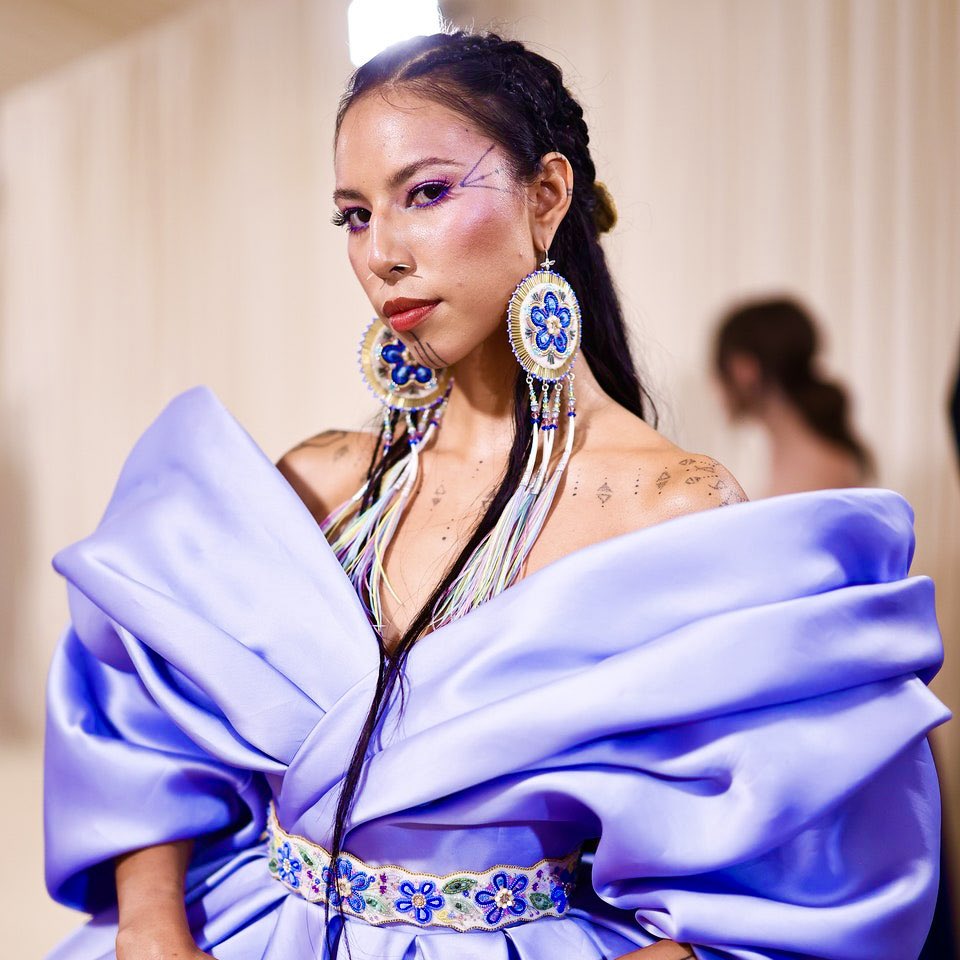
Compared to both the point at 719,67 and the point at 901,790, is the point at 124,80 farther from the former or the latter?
the point at 901,790

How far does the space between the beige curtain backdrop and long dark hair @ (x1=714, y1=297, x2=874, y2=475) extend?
0.13 feet

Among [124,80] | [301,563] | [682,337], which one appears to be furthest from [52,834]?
[124,80]

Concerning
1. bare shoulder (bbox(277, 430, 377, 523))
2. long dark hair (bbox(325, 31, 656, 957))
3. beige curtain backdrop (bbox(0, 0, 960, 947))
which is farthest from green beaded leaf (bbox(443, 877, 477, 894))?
beige curtain backdrop (bbox(0, 0, 960, 947))

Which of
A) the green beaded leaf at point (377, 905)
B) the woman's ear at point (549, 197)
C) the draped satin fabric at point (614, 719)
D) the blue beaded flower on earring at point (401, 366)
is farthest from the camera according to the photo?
the blue beaded flower on earring at point (401, 366)

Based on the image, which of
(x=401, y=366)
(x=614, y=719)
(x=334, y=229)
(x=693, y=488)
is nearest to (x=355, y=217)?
(x=401, y=366)

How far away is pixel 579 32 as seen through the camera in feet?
8.89

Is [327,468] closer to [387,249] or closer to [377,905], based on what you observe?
[387,249]

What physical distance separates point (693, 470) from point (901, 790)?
344 mm

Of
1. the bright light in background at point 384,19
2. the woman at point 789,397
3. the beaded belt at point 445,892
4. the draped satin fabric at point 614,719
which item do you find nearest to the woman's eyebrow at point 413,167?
the draped satin fabric at point 614,719

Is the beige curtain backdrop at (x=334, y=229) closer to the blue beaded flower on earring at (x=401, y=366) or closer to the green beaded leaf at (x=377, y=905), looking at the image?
the blue beaded flower on earring at (x=401, y=366)

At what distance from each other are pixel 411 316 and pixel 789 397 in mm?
1669

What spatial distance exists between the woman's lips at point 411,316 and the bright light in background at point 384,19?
138 cm

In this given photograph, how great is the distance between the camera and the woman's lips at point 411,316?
1.03 meters

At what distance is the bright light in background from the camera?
225 cm
